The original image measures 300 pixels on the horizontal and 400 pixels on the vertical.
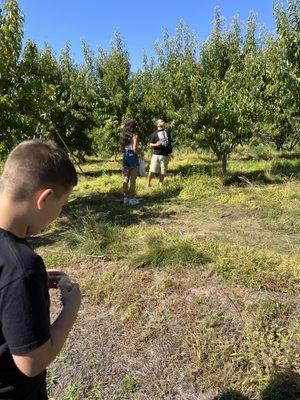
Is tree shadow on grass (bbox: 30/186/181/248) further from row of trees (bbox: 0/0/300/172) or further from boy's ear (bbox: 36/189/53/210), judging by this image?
boy's ear (bbox: 36/189/53/210)

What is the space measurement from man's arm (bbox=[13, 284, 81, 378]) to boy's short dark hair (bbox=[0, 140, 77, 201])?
0.37m

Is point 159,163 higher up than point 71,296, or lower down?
lower down

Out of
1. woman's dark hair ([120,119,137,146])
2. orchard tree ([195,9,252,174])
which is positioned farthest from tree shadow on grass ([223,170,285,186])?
woman's dark hair ([120,119,137,146])

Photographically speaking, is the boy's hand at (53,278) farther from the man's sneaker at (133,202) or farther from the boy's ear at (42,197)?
the man's sneaker at (133,202)

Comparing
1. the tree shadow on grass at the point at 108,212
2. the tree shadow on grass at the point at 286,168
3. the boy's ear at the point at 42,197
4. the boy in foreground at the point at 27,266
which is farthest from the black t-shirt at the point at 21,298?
the tree shadow on grass at the point at 286,168

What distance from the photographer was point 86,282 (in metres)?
4.22

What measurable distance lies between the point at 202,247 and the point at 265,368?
2.04 metres

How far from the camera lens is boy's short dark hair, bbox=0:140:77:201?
1227 millimetres

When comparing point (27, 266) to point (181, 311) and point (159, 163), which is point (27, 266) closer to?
point (181, 311)

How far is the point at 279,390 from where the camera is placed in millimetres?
2781

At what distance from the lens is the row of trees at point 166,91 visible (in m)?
7.37

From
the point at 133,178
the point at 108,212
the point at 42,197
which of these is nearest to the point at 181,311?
the point at 42,197

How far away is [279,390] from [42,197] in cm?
Answer: 232

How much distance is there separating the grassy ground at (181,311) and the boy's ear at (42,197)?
2035 mm
